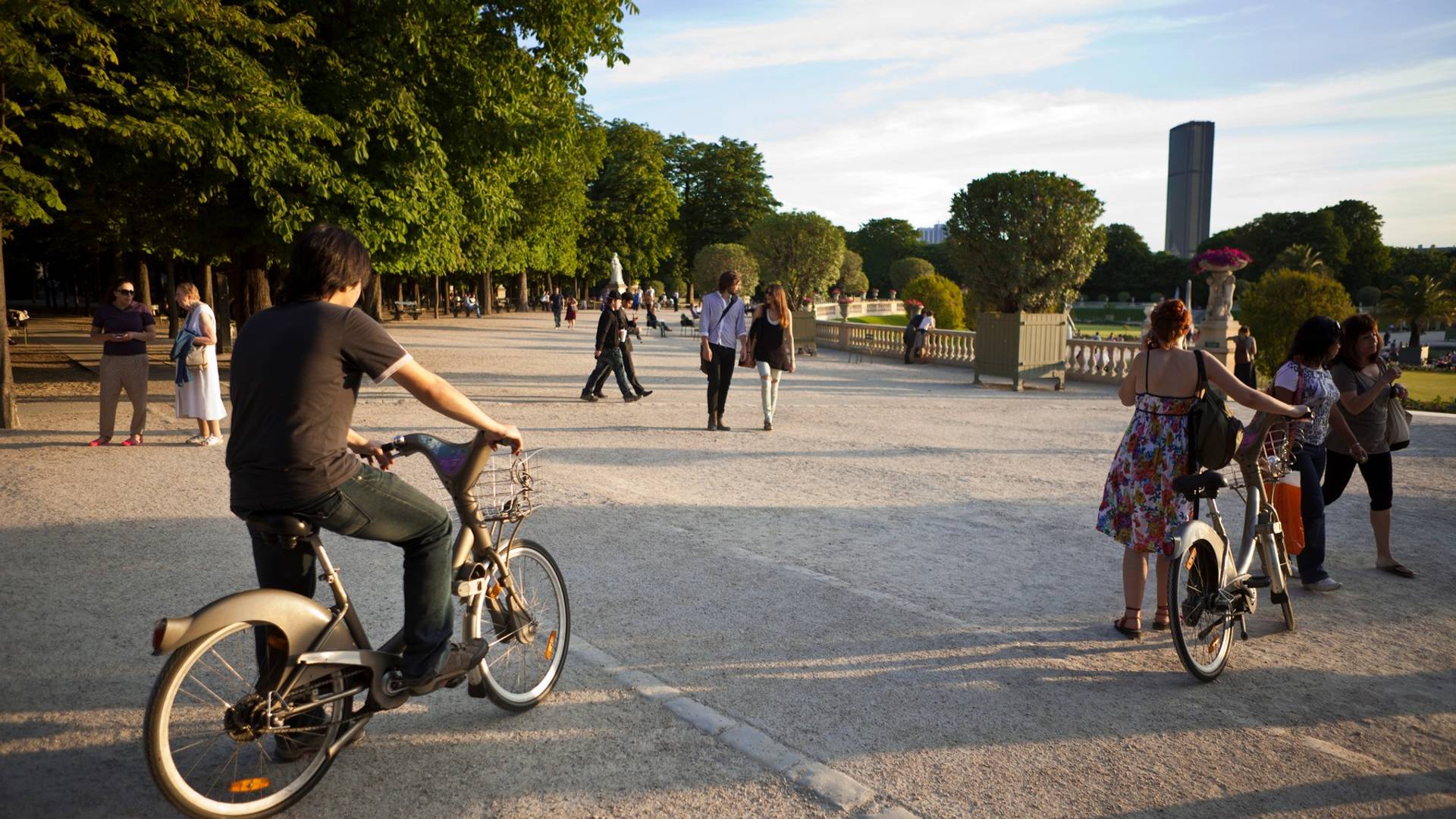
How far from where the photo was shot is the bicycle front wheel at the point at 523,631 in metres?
3.97

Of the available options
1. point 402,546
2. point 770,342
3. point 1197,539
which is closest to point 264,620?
point 402,546

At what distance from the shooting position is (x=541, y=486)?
8.91m

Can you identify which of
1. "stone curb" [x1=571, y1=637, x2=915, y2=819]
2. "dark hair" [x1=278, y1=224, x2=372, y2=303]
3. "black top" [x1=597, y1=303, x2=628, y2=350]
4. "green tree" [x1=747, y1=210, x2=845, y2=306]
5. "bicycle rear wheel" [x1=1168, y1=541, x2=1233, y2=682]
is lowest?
"stone curb" [x1=571, y1=637, x2=915, y2=819]

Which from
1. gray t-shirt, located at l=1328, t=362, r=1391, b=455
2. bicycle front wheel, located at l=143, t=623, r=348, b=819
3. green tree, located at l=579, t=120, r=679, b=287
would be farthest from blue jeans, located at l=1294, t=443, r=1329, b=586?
green tree, located at l=579, t=120, r=679, b=287

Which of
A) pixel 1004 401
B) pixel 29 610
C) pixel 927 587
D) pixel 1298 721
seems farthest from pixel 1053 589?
pixel 1004 401

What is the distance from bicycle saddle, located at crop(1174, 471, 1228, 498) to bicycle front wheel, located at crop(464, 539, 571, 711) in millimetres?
2866

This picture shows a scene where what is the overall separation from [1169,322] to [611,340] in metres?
11.0

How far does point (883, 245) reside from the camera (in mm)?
126375

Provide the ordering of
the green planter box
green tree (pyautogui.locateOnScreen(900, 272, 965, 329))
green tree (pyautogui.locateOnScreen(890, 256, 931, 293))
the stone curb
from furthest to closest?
green tree (pyautogui.locateOnScreen(890, 256, 931, 293)) < green tree (pyautogui.locateOnScreen(900, 272, 965, 329)) < the green planter box < the stone curb

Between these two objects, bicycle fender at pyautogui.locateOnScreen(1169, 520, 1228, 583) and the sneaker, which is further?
bicycle fender at pyautogui.locateOnScreen(1169, 520, 1228, 583)

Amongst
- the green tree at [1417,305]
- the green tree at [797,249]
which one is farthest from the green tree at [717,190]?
the green tree at [1417,305]

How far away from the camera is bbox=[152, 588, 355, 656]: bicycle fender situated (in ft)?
9.73

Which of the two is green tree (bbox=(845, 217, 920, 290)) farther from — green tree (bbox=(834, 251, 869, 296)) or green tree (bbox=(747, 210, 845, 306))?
green tree (bbox=(747, 210, 845, 306))

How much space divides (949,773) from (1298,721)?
166 centimetres
